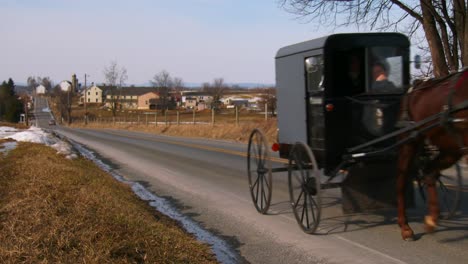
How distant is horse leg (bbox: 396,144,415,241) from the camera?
254 inches

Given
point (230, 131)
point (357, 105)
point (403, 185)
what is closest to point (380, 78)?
point (357, 105)

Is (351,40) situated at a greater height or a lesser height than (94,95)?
lesser

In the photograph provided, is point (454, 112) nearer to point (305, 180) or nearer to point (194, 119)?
point (305, 180)

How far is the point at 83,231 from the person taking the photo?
5926 millimetres

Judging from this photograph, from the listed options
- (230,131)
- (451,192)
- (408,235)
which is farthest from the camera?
(230,131)

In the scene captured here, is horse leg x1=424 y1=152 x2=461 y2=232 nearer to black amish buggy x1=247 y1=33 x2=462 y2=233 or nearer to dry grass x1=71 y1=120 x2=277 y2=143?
black amish buggy x1=247 y1=33 x2=462 y2=233

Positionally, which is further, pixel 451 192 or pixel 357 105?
pixel 451 192

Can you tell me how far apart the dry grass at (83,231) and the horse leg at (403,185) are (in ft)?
7.82

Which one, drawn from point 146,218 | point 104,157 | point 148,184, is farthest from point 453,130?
point 104,157

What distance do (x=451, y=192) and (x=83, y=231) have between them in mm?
5592

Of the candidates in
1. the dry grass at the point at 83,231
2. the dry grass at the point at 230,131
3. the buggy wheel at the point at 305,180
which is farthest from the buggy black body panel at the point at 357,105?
the dry grass at the point at 230,131

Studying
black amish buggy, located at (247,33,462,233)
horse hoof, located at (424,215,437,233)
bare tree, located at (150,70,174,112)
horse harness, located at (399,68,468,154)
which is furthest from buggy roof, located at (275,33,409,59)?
bare tree, located at (150,70,174,112)

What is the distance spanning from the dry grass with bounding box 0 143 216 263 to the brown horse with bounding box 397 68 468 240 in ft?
8.66

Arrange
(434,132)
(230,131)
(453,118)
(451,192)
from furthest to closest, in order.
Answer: (230,131) < (451,192) < (434,132) < (453,118)
